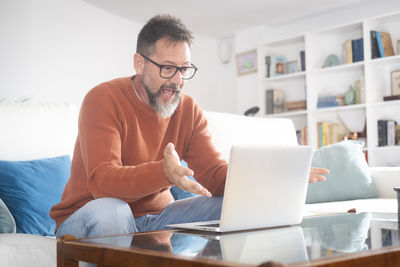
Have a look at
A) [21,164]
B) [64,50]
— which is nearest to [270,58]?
[64,50]

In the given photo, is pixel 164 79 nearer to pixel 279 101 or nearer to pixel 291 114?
pixel 291 114

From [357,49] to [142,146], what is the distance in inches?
137

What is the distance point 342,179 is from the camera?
2.62 metres

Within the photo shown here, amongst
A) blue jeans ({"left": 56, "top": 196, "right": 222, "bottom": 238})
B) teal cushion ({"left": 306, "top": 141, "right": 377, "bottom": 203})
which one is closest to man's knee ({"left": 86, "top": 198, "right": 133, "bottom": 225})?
blue jeans ({"left": 56, "top": 196, "right": 222, "bottom": 238})

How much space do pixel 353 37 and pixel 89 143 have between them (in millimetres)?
3912

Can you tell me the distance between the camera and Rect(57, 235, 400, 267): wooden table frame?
755mm

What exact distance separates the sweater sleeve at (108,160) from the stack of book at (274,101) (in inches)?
146

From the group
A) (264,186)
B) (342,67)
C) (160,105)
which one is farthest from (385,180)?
(342,67)

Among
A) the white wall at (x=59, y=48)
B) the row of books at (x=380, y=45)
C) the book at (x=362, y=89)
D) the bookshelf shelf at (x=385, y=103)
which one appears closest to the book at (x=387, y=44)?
the row of books at (x=380, y=45)

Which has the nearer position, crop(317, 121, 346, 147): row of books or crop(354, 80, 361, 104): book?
crop(354, 80, 361, 104): book

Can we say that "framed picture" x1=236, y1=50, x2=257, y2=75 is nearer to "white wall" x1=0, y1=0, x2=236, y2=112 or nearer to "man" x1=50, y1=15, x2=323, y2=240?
"white wall" x1=0, y1=0, x2=236, y2=112

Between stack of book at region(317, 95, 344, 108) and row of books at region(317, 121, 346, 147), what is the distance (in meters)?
0.19

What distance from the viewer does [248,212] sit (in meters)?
1.17

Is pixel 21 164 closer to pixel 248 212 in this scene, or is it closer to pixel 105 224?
pixel 105 224
